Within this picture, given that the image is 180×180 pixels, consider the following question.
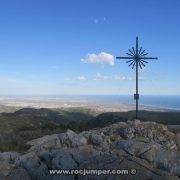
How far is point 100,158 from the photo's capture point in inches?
804

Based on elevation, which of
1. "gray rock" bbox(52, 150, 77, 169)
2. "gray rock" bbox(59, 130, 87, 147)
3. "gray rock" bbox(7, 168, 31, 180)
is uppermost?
"gray rock" bbox(59, 130, 87, 147)

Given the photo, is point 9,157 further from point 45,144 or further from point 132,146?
point 132,146

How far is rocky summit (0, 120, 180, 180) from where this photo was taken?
19078 millimetres

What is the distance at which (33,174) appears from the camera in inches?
831

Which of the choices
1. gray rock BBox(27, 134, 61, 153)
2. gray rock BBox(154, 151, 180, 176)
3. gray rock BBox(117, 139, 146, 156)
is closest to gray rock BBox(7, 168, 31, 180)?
gray rock BBox(27, 134, 61, 153)

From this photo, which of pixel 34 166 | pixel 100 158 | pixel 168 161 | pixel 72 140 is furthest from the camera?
pixel 72 140

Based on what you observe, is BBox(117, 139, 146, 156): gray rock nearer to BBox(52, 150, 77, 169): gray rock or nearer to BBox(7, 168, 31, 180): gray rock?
BBox(52, 150, 77, 169): gray rock

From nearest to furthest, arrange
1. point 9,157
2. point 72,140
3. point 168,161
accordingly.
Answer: point 168,161 → point 9,157 → point 72,140

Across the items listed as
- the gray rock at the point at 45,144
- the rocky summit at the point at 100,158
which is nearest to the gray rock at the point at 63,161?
the rocky summit at the point at 100,158

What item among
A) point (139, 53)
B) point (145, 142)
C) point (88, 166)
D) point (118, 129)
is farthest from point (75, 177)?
point (139, 53)

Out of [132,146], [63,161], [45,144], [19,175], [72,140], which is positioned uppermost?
[132,146]

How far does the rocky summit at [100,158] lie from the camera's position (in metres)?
19.1

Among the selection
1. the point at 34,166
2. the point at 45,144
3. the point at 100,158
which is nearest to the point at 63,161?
the point at 34,166

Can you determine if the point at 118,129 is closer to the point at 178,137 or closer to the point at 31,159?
Answer: the point at 178,137
